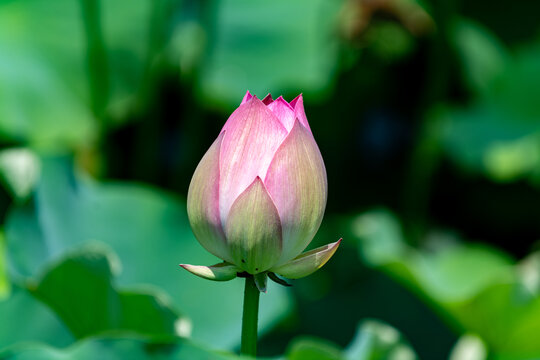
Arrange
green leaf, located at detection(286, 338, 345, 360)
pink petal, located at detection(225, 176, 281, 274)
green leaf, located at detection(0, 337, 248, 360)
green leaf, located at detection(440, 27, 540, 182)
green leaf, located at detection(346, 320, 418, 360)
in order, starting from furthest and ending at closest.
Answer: green leaf, located at detection(440, 27, 540, 182), green leaf, located at detection(346, 320, 418, 360), green leaf, located at detection(286, 338, 345, 360), green leaf, located at detection(0, 337, 248, 360), pink petal, located at detection(225, 176, 281, 274)

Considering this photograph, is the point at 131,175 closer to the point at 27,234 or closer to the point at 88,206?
the point at 88,206

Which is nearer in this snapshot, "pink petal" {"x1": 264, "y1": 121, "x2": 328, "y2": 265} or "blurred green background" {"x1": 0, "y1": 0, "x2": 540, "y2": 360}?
"pink petal" {"x1": 264, "y1": 121, "x2": 328, "y2": 265}

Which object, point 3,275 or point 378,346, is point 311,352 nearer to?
point 378,346

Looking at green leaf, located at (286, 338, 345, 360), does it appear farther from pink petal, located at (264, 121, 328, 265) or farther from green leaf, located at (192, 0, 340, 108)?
green leaf, located at (192, 0, 340, 108)

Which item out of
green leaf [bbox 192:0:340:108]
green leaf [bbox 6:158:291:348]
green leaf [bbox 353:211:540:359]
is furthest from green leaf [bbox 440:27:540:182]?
green leaf [bbox 6:158:291:348]

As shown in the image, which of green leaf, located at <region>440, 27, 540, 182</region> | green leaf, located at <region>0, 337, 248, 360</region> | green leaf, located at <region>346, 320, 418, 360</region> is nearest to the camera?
green leaf, located at <region>0, 337, 248, 360</region>

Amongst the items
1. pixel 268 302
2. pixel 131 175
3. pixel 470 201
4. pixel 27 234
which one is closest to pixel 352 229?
pixel 268 302
